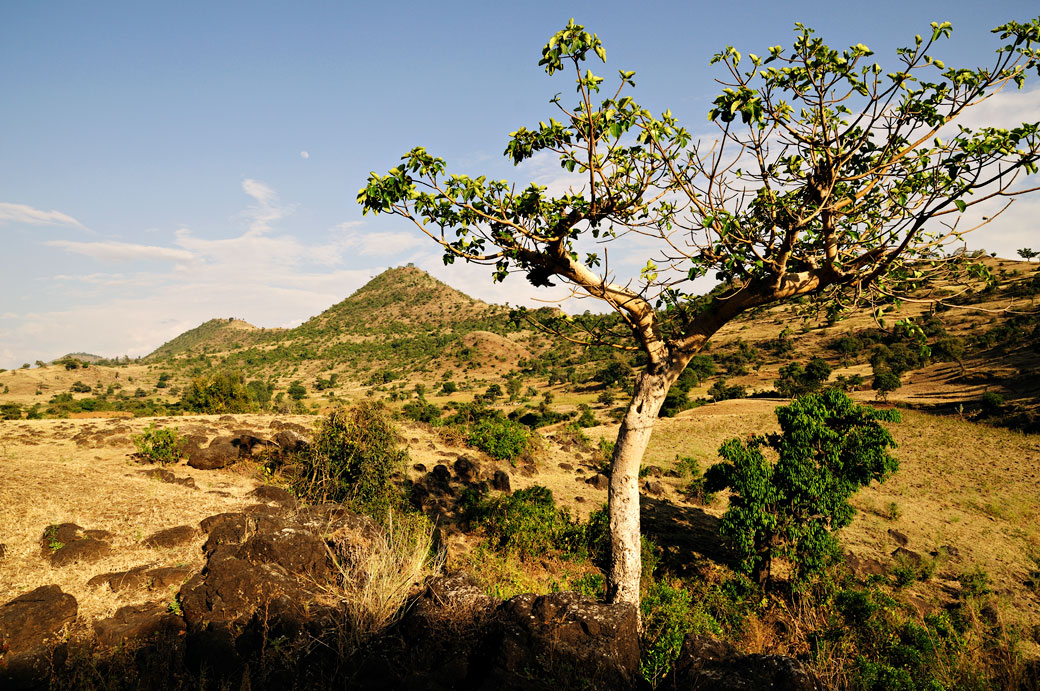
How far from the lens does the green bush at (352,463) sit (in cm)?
1229

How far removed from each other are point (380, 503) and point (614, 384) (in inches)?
1857

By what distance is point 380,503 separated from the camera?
12.0 m

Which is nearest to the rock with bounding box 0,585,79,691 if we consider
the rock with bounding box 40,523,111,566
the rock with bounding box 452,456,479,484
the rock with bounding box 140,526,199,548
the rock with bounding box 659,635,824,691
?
the rock with bounding box 40,523,111,566

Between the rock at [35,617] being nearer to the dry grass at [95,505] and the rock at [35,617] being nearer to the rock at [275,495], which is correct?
the dry grass at [95,505]

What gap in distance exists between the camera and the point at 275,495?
1142 cm

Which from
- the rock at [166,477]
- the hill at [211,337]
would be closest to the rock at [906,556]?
the rock at [166,477]

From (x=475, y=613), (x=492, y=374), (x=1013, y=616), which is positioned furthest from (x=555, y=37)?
(x=492, y=374)

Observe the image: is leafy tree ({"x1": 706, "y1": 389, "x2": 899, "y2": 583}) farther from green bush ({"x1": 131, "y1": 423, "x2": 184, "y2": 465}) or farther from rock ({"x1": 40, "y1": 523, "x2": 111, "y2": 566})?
green bush ({"x1": 131, "y1": 423, "x2": 184, "y2": 465})

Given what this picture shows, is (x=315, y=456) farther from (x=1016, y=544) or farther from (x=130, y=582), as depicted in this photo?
(x=1016, y=544)

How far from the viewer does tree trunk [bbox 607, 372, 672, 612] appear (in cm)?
543

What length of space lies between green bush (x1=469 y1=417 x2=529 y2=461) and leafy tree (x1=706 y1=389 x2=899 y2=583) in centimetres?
982

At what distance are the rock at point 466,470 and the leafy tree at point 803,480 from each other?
903 centimetres

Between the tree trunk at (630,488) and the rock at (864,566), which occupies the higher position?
the tree trunk at (630,488)

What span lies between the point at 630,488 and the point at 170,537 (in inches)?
354
